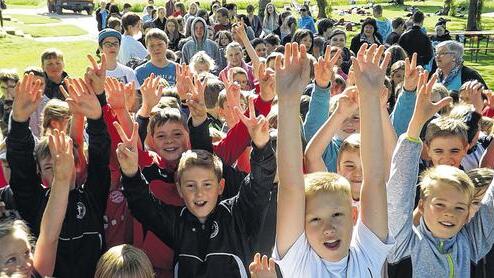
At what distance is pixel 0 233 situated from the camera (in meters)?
2.85

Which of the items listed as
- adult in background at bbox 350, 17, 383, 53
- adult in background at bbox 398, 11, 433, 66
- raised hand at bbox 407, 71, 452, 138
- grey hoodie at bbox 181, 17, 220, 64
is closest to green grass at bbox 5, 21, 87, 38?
grey hoodie at bbox 181, 17, 220, 64

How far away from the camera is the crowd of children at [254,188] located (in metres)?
2.64

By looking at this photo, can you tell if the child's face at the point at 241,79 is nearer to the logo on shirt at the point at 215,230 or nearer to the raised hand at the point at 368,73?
the logo on shirt at the point at 215,230

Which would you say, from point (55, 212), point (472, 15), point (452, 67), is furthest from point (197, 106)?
point (472, 15)

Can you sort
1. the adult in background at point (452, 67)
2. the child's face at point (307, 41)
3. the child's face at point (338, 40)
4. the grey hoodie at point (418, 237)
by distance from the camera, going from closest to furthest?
the grey hoodie at point (418, 237) < the adult in background at point (452, 67) < the child's face at point (338, 40) < the child's face at point (307, 41)

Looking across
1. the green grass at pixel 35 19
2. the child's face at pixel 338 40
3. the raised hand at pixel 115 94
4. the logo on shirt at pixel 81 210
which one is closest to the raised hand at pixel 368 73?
the logo on shirt at pixel 81 210

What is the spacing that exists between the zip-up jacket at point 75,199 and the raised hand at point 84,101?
0.05 metres

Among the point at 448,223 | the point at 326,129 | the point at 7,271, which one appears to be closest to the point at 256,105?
the point at 326,129

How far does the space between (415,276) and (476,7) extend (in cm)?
2362

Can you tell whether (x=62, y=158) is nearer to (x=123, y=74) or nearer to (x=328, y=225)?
(x=328, y=225)

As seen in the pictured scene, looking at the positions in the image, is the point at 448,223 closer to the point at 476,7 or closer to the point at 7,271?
the point at 7,271

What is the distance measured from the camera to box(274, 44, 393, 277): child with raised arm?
8.44ft

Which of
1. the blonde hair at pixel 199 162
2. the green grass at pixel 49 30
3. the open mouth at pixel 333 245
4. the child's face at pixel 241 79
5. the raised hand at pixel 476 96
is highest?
the raised hand at pixel 476 96

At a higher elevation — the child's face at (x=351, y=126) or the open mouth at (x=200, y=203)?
the child's face at (x=351, y=126)
